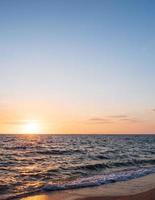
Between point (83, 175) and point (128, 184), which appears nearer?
point (128, 184)

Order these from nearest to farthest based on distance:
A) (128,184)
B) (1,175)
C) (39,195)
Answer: (39,195)
(128,184)
(1,175)

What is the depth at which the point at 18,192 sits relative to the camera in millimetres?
17625

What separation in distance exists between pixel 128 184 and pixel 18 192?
6.85 m

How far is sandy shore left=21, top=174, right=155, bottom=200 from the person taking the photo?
608 inches

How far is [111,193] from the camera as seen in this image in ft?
55.4

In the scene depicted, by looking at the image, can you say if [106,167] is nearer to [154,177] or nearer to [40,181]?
[154,177]

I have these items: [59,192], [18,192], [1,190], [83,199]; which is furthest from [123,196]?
[1,190]

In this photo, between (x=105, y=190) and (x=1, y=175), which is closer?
(x=105, y=190)

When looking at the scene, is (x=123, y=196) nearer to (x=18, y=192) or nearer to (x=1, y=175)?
(x=18, y=192)

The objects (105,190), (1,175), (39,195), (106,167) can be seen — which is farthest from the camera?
(106,167)

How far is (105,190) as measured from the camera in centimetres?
1786

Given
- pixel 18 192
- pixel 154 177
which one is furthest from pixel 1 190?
pixel 154 177

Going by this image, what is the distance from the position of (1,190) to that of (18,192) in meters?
1.17

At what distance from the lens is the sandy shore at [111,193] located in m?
15.4
